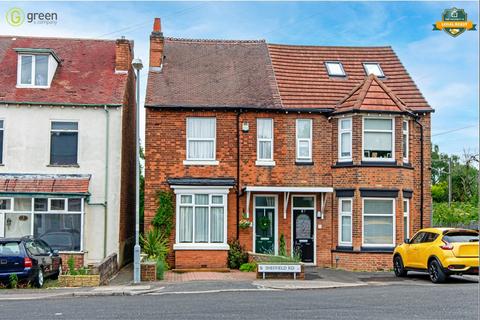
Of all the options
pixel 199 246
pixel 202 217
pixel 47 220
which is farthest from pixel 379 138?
pixel 47 220

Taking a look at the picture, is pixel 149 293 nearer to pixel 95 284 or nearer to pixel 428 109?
pixel 95 284

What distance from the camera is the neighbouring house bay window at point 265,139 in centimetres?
2562

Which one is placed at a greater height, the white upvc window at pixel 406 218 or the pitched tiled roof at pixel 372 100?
the pitched tiled roof at pixel 372 100

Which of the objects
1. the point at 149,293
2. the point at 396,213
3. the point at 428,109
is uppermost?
the point at 428,109

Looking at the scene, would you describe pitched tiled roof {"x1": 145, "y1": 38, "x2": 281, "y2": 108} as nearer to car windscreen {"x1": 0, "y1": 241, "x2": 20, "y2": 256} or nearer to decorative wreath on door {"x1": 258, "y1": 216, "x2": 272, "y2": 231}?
decorative wreath on door {"x1": 258, "y1": 216, "x2": 272, "y2": 231}

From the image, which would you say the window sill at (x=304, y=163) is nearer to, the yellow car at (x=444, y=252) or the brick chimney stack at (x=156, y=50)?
the yellow car at (x=444, y=252)

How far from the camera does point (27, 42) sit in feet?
94.9

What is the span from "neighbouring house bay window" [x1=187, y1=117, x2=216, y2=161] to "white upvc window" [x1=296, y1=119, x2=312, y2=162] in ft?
10.9

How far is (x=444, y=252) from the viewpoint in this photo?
19.0m

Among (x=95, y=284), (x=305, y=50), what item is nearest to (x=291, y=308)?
(x=95, y=284)

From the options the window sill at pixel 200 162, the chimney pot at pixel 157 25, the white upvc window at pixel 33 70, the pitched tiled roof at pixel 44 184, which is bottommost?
the pitched tiled roof at pixel 44 184

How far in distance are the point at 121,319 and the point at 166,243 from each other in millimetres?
12475

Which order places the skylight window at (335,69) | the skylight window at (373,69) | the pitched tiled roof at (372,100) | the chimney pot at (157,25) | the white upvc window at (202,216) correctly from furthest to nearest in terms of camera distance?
the skylight window at (373,69) → the chimney pot at (157,25) → the skylight window at (335,69) → the pitched tiled roof at (372,100) → the white upvc window at (202,216)

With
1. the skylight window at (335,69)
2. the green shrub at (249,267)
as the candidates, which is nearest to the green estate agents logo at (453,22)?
the green shrub at (249,267)
